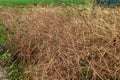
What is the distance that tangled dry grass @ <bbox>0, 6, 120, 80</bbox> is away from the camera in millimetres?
5965

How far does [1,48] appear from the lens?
9180 millimetres

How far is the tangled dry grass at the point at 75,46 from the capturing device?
19.6 ft

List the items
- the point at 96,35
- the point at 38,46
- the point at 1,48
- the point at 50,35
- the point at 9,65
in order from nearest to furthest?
the point at 96,35 → the point at 50,35 → the point at 38,46 → the point at 9,65 → the point at 1,48

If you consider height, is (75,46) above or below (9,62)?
above

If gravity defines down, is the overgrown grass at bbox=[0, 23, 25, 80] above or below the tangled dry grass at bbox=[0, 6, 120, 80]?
below

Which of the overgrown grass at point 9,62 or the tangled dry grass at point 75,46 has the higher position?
the tangled dry grass at point 75,46

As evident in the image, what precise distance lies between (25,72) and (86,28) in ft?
4.41

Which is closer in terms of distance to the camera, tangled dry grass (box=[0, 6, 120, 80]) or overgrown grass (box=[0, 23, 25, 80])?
tangled dry grass (box=[0, 6, 120, 80])

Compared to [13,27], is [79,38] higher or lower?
higher

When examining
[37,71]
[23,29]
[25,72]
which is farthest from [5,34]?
[37,71]

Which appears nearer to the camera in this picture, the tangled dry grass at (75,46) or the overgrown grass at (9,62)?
the tangled dry grass at (75,46)

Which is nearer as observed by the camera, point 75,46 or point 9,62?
point 75,46

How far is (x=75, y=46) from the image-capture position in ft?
20.7

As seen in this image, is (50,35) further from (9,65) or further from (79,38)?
(9,65)
